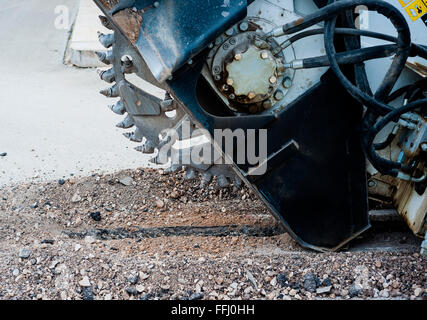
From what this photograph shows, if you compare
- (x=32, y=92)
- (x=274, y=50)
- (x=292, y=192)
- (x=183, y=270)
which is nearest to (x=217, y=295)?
(x=183, y=270)

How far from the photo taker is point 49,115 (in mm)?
4023

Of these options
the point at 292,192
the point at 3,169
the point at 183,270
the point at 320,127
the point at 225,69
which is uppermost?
the point at 225,69

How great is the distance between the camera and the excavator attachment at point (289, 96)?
2029mm

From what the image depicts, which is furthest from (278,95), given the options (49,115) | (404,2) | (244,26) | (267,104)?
(49,115)

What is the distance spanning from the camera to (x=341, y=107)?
2273 mm

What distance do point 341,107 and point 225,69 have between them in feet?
1.63

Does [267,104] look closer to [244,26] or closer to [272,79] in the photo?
[272,79]

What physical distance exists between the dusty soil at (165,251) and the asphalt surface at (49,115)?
0.34 metres

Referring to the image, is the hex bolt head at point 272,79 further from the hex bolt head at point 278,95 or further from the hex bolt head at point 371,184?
the hex bolt head at point 371,184

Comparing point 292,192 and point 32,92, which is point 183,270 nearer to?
point 292,192

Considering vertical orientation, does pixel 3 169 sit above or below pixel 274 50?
below

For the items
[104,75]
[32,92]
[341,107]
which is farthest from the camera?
[32,92]

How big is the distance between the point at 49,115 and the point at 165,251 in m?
1.96

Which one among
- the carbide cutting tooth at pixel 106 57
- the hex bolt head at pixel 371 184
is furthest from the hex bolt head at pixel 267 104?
the carbide cutting tooth at pixel 106 57
